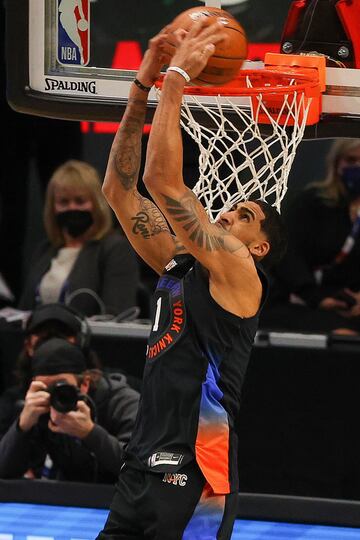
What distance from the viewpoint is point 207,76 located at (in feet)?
13.7

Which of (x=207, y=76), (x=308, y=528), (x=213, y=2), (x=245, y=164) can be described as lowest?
(x=308, y=528)

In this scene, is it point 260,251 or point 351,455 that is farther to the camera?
point 351,455

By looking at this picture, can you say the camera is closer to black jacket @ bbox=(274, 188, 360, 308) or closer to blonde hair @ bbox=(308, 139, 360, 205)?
black jacket @ bbox=(274, 188, 360, 308)

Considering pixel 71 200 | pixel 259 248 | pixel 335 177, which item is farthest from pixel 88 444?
pixel 335 177

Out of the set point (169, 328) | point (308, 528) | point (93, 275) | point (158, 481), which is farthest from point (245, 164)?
point (93, 275)

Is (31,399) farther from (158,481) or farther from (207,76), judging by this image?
(207,76)

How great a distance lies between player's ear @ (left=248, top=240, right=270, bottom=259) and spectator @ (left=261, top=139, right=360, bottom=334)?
9.47ft

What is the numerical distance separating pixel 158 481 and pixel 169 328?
509 millimetres

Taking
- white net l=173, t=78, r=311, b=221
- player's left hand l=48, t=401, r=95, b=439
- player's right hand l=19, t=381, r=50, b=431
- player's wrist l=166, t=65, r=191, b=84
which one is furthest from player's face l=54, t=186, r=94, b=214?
player's wrist l=166, t=65, r=191, b=84

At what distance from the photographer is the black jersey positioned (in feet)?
13.0

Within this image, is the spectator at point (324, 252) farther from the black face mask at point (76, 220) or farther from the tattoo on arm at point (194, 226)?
the tattoo on arm at point (194, 226)

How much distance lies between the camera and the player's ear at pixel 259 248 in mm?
4148

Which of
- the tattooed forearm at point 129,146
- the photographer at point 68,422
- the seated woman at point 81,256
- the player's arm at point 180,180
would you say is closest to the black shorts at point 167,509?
the player's arm at point 180,180

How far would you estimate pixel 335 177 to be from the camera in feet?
23.4
